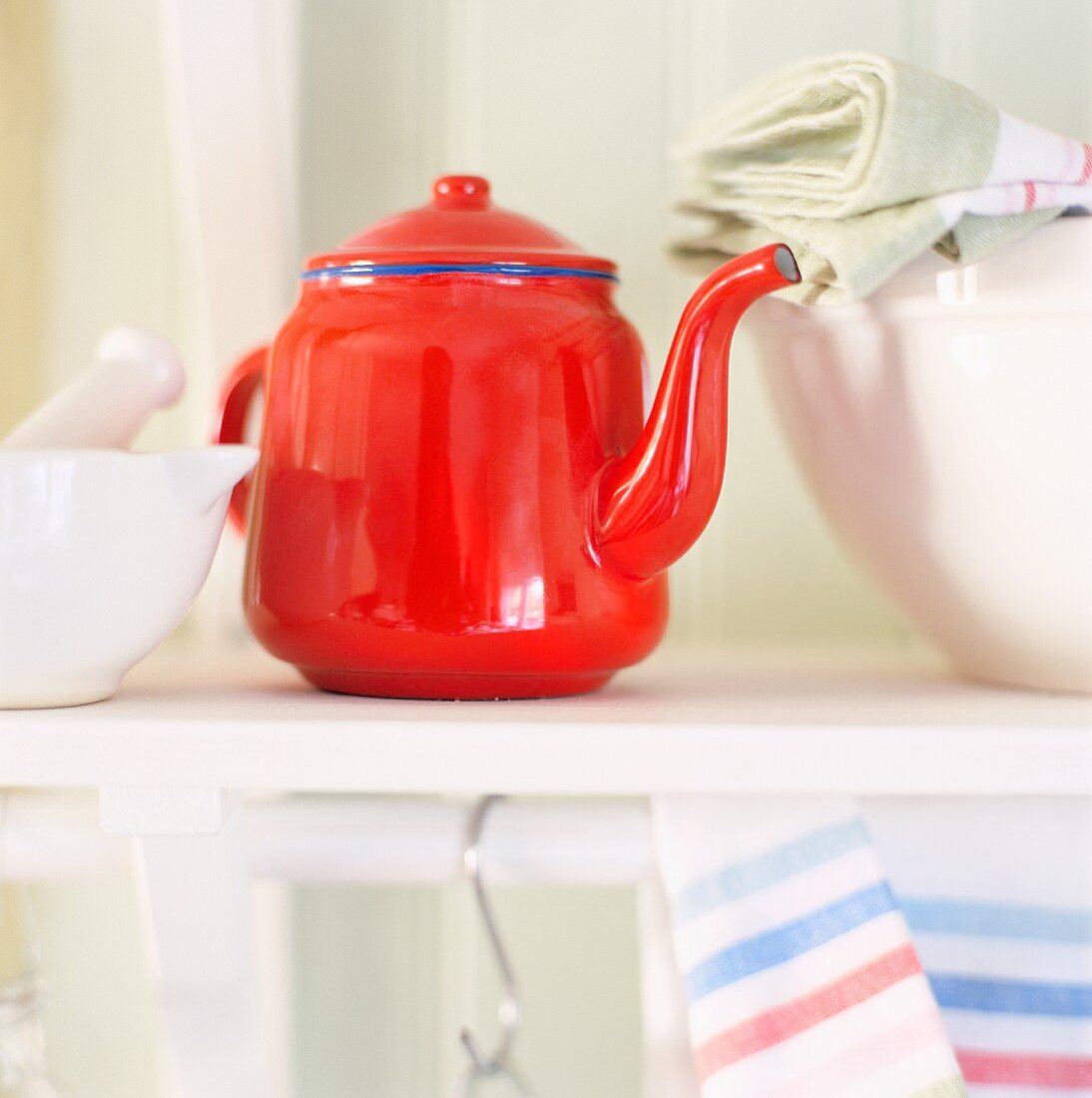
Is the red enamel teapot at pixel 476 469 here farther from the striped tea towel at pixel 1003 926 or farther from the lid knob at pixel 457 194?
the striped tea towel at pixel 1003 926

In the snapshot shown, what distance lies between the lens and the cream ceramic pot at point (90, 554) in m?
0.38

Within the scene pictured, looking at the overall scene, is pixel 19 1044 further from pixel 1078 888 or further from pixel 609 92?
pixel 609 92

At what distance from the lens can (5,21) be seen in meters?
0.65

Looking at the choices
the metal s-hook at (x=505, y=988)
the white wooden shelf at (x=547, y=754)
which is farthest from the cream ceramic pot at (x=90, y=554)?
the metal s-hook at (x=505, y=988)

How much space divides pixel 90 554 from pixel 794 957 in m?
0.25

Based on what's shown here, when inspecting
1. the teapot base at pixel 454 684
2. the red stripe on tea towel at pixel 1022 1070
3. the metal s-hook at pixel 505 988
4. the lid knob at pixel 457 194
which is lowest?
the red stripe on tea towel at pixel 1022 1070

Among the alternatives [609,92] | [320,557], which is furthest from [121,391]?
[609,92]

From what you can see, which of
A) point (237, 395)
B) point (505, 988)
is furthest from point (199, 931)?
point (237, 395)

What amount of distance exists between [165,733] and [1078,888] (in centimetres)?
32

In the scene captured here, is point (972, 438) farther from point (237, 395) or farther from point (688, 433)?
point (237, 395)

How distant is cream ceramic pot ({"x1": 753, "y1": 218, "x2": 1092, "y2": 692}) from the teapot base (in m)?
0.12

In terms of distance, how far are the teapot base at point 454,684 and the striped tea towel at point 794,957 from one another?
0.05 meters

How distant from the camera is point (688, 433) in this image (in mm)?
406

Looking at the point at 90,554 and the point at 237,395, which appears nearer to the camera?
the point at 90,554
